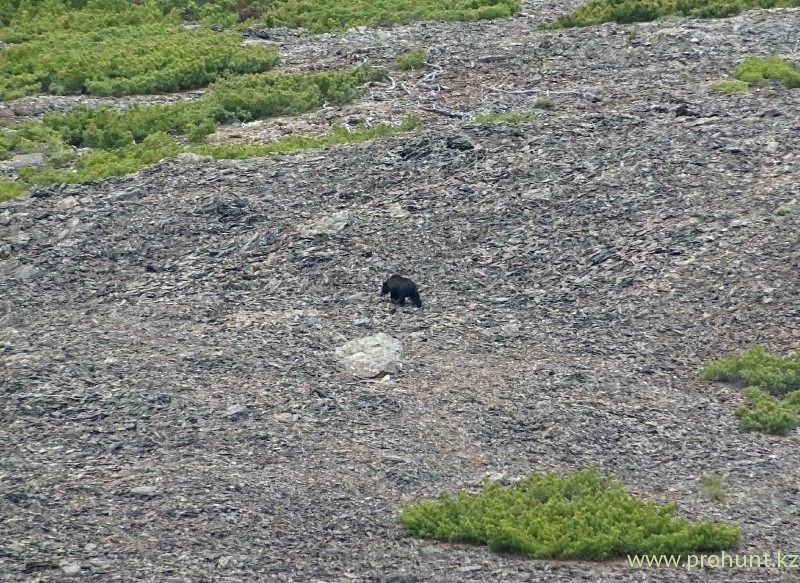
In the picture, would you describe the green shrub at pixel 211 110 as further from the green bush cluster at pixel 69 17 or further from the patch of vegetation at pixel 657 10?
the green bush cluster at pixel 69 17

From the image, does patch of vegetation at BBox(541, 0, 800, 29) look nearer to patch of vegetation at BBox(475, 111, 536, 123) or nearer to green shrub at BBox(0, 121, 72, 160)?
patch of vegetation at BBox(475, 111, 536, 123)

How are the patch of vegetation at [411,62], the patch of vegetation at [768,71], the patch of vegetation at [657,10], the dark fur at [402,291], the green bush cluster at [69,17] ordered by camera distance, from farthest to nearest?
the green bush cluster at [69,17] < the patch of vegetation at [657,10] < the patch of vegetation at [411,62] < the patch of vegetation at [768,71] < the dark fur at [402,291]

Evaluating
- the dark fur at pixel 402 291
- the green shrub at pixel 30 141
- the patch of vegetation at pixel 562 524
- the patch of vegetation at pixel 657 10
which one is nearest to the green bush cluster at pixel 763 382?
the patch of vegetation at pixel 562 524

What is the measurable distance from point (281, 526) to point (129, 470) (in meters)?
1.75

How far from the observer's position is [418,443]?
1236 centimetres

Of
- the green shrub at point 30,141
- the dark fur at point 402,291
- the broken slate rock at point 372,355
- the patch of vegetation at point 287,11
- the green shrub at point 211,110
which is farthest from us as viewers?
the patch of vegetation at point 287,11

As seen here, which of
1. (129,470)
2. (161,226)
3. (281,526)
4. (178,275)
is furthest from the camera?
(161,226)

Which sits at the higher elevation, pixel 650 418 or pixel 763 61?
pixel 763 61

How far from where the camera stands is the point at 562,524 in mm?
10703

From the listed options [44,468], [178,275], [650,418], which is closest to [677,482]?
[650,418]

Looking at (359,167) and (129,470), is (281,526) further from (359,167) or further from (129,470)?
(359,167)

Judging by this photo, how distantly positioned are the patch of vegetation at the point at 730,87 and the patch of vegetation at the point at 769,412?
7.85 meters

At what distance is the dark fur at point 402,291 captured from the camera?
15617 mm

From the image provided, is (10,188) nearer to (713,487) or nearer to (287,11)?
(287,11)
